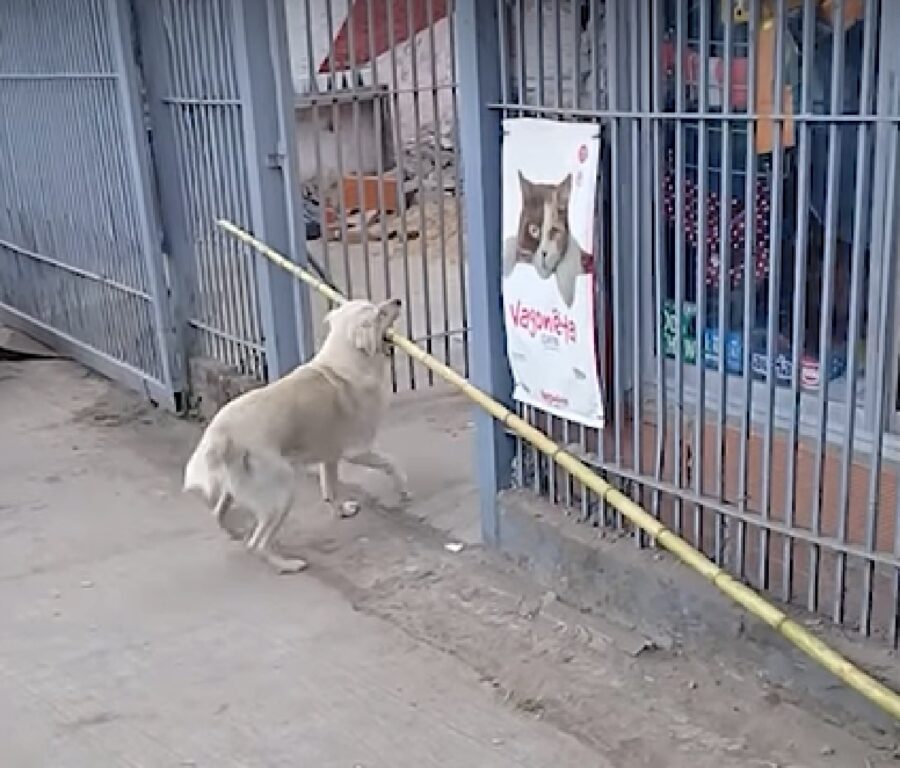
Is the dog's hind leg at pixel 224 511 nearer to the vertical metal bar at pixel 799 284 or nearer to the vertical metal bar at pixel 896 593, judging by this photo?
the vertical metal bar at pixel 799 284

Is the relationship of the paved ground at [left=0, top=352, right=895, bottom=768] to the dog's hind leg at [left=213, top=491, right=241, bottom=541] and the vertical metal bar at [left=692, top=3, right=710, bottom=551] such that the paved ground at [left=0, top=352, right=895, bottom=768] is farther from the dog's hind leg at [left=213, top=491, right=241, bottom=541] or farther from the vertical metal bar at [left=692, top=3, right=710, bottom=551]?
the vertical metal bar at [left=692, top=3, right=710, bottom=551]

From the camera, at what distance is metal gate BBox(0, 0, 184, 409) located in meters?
6.51

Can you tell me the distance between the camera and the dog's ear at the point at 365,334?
16.5 ft

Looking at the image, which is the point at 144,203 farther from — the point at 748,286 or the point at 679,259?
the point at 748,286

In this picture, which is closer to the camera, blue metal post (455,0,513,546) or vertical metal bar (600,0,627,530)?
vertical metal bar (600,0,627,530)

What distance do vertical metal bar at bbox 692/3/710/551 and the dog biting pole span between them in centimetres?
18

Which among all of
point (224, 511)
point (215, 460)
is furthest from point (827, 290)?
point (224, 511)

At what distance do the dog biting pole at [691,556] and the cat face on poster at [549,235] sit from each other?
20.1 inches

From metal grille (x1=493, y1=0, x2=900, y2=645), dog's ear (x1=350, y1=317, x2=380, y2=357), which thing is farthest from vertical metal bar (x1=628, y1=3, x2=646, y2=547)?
dog's ear (x1=350, y1=317, x2=380, y2=357)

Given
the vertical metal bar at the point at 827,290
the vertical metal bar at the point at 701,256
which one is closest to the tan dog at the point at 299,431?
the vertical metal bar at the point at 701,256

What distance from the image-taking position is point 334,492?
5.27 m

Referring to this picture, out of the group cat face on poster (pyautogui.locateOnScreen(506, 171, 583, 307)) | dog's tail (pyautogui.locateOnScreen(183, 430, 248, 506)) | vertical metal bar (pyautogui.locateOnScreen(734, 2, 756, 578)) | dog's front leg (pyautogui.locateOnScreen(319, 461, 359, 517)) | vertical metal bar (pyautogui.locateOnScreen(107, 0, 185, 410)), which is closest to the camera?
vertical metal bar (pyautogui.locateOnScreen(734, 2, 756, 578))

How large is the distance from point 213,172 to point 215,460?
1987 mm

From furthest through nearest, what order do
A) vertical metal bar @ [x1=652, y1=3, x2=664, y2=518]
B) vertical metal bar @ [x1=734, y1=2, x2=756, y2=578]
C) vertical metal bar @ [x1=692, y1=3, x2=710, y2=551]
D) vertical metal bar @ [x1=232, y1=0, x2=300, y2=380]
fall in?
vertical metal bar @ [x1=232, y1=0, x2=300, y2=380], vertical metal bar @ [x1=652, y1=3, x2=664, y2=518], vertical metal bar @ [x1=692, y1=3, x2=710, y2=551], vertical metal bar @ [x1=734, y1=2, x2=756, y2=578]
